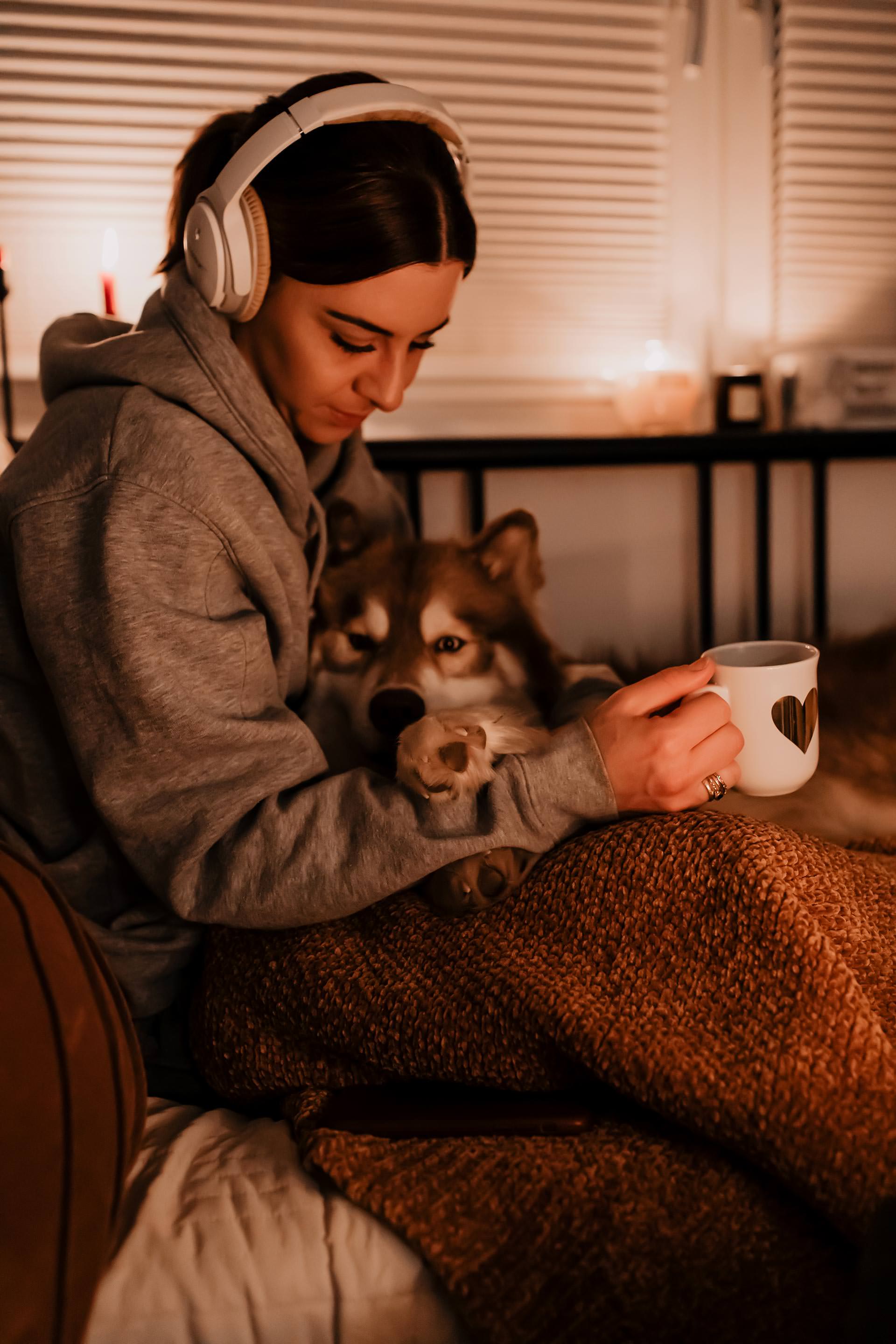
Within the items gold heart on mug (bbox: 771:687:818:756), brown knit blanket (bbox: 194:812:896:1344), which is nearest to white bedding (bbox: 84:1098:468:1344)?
brown knit blanket (bbox: 194:812:896:1344)

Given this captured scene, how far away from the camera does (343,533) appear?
1.25 meters

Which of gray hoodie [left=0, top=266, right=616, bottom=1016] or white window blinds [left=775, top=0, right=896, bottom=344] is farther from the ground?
white window blinds [left=775, top=0, right=896, bottom=344]

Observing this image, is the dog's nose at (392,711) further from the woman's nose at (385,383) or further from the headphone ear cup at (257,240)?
the headphone ear cup at (257,240)

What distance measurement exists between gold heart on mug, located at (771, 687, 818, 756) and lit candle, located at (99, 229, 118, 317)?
3.59ft

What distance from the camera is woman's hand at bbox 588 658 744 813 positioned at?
2.72ft

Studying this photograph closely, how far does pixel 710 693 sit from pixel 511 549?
456 mm

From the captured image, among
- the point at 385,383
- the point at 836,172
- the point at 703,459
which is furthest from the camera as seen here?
the point at 836,172

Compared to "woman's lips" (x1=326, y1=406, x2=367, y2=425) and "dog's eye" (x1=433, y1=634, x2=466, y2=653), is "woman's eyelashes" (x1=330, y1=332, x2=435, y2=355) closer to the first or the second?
"woman's lips" (x1=326, y1=406, x2=367, y2=425)

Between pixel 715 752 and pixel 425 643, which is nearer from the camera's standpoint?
pixel 715 752

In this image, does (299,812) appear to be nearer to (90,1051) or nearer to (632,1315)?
(90,1051)

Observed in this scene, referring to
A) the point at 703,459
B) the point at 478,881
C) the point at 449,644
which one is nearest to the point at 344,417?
the point at 449,644

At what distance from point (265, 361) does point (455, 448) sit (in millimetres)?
603

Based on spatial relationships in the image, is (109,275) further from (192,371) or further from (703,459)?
(703,459)

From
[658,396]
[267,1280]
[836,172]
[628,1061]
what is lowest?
[267,1280]
